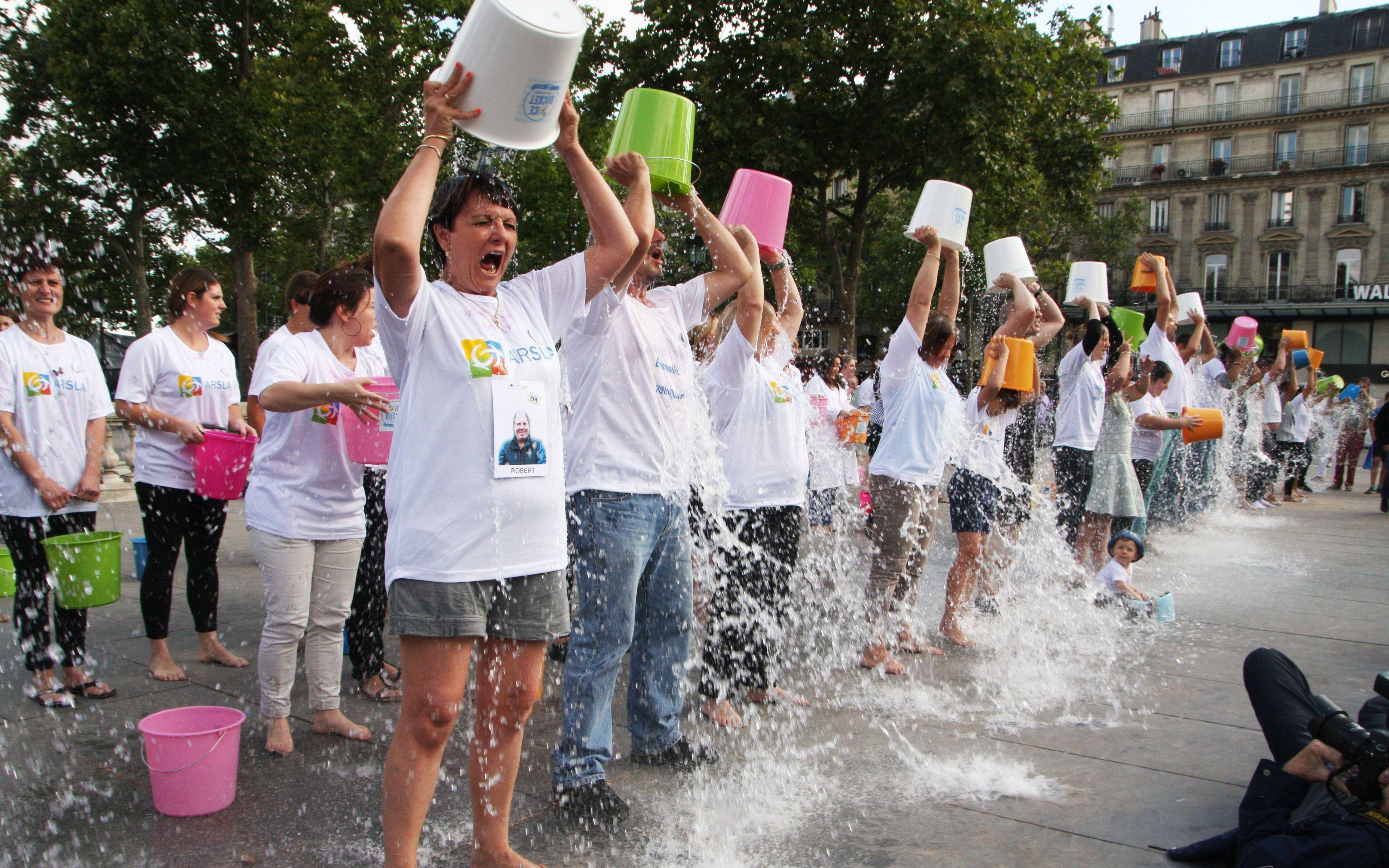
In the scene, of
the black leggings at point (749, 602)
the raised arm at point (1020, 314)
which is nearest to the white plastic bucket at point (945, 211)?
the raised arm at point (1020, 314)

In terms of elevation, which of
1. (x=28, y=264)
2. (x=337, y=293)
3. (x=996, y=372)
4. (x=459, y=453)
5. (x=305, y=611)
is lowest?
(x=305, y=611)

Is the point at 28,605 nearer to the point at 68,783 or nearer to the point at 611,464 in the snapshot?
the point at 68,783

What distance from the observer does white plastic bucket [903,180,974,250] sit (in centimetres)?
531

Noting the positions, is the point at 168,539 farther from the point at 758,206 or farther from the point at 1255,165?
the point at 1255,165

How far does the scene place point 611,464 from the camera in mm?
3193

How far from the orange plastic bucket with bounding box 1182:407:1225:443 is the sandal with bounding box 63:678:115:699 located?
7.77 metres

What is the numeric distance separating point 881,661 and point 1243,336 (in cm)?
907

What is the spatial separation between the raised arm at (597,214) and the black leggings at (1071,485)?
212 inches

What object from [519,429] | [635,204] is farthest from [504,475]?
[635,204]

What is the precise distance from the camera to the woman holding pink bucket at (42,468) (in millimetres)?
4188

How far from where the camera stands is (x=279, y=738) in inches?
143

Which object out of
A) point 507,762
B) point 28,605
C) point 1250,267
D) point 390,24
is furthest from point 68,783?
point 1250,267

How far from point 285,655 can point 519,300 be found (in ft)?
6.04

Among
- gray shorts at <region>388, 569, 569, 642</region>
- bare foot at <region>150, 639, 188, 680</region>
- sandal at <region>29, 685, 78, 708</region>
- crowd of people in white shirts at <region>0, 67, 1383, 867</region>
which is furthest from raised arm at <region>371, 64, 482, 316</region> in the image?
bare foot at <region>150, 639, 188, 680</region>
